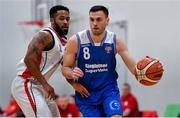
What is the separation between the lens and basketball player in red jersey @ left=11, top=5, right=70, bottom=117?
19.3ft

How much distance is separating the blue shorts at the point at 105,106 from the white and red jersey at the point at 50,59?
0.63 m

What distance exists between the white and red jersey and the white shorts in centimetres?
11

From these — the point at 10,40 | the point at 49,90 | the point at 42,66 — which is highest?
the point at 42,66

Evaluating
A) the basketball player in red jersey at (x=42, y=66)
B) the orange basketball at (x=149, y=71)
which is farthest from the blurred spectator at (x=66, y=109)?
the orange basketball at (x=149, y=71)

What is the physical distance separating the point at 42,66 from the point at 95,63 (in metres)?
0.70

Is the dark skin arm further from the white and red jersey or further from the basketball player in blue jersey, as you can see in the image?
the basketball player in blue jersey

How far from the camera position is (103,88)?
19.6 ft

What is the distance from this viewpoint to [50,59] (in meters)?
6.07

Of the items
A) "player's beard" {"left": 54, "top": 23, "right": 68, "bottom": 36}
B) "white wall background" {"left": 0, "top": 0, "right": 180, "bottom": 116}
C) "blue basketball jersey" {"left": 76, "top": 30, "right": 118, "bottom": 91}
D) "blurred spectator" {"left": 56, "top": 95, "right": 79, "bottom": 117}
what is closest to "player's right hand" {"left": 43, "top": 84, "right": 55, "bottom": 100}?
"blue basketball jersey" {"left": 76, "top": 30, "right": 118, "bottom": 91}

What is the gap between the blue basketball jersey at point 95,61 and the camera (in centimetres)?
592

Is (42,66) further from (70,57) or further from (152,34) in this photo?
(152,34)

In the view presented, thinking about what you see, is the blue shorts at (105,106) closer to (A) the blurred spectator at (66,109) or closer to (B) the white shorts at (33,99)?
(B) the white shorts at (33,99)

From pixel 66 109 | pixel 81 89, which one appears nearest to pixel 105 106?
pixel 81 89

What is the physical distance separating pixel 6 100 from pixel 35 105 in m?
10.2
